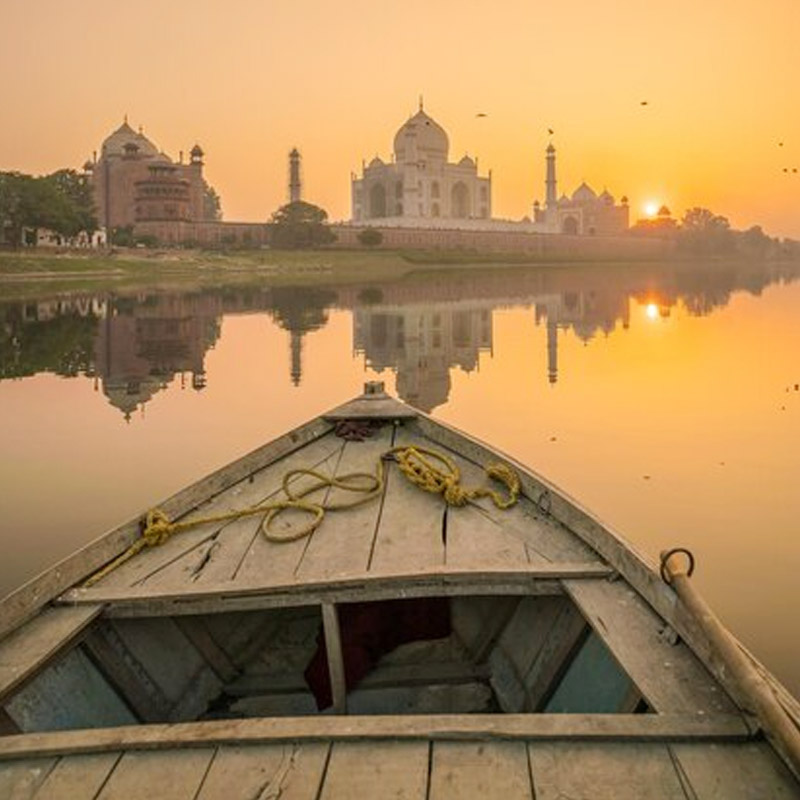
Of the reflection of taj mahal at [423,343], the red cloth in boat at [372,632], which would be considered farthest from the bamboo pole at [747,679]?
the reflection of taj mahal at [423,343]

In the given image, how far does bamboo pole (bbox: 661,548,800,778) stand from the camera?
6.82ft

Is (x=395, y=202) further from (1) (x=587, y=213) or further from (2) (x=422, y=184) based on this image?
(1) (x=587, y=213)

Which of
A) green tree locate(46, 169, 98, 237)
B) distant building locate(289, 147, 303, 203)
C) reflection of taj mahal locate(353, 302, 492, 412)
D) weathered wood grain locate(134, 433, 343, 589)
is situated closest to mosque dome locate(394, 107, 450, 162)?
distant building locate(289, 147, 303, 203)

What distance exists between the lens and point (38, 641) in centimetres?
297

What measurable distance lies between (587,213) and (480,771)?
105m

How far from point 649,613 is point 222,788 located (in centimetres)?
161

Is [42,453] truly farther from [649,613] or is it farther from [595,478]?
[649,613]

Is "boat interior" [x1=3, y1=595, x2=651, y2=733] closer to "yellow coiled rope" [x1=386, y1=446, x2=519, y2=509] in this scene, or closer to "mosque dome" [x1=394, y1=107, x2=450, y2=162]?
"yellow coiled rope" [x1=386, y1=446, x2=519, y2=509]

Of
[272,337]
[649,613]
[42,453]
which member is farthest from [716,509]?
[272,337]

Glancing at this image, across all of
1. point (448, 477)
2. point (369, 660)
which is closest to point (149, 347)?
point (448, 477)

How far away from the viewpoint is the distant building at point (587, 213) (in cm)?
9756

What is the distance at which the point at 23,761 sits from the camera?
2.31 meters

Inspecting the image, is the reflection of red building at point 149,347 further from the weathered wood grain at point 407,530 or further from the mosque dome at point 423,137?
the mosque dome at point 423,137

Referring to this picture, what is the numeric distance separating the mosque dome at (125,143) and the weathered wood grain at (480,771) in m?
72.0
